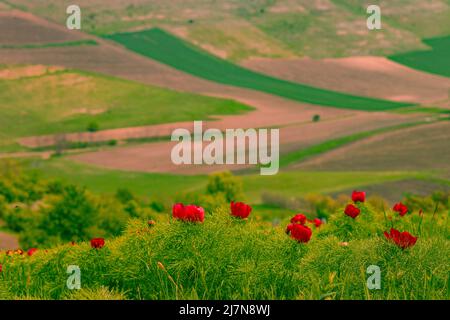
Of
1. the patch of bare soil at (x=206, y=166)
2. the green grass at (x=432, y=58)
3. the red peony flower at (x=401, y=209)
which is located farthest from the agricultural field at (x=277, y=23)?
the red peony flower at (x=401, y=209)

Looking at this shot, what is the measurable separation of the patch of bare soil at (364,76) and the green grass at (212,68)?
7.36 ft

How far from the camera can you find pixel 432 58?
139250mm

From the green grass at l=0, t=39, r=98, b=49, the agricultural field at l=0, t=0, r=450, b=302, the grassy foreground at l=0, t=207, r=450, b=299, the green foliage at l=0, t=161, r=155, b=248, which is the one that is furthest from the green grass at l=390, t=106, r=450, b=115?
the grassy foreground at l=0, t=207, r=450, b=299

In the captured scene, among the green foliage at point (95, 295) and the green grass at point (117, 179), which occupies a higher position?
the green grass at point (117, 179)

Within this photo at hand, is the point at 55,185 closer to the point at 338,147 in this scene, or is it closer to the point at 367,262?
the point at 338,147

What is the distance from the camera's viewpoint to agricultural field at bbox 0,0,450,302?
33.4ft

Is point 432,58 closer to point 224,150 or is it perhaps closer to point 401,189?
point 224,150

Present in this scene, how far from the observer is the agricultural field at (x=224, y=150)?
1017cm

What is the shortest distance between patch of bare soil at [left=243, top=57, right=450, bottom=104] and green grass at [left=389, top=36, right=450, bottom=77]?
1878mm

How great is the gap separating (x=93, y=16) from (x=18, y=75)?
31.9m

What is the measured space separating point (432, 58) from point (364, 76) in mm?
13116

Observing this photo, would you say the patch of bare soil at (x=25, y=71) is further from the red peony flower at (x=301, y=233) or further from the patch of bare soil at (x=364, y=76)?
the red peony flower at (x=301, y=233)

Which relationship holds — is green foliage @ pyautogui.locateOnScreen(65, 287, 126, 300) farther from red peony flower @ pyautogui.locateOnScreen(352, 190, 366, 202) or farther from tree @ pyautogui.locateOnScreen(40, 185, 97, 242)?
tree @ pyautogui.locateOnScreen(40, 185, 97, 242)

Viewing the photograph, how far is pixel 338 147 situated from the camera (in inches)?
3784
